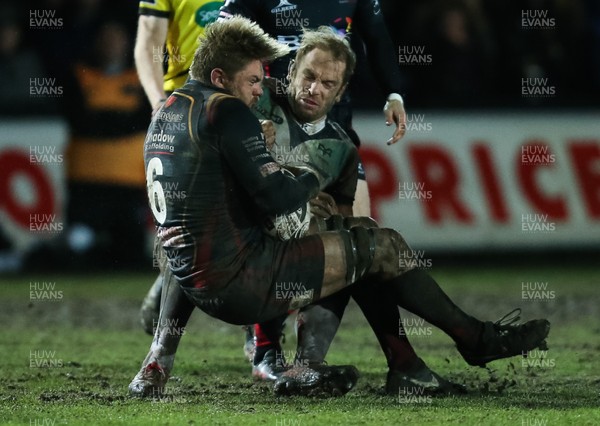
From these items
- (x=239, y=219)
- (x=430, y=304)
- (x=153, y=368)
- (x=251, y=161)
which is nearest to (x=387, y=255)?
(x=430, y=304)

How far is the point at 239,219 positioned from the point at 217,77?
725 mm

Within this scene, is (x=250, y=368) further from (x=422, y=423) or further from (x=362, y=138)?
(x=362, y=138)

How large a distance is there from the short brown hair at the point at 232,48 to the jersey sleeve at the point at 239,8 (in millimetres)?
1194

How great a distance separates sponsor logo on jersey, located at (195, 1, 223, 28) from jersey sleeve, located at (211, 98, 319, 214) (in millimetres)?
2247

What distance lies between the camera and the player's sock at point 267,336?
7551 millimetres

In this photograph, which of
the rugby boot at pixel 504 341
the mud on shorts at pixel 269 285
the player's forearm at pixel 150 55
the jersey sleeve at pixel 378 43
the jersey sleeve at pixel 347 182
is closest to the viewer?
the mud on shorts at pixel 269 285

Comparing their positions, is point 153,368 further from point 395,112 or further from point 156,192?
point 395,112

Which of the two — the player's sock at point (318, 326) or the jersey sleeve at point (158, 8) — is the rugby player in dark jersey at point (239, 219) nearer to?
the player's sock at point (318, 326)

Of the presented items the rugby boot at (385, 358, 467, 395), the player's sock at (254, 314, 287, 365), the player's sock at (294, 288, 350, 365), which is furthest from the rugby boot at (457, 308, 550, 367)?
the player's sock at (254, 314, 287, 365)

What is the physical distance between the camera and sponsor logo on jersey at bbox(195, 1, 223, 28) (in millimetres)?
8320

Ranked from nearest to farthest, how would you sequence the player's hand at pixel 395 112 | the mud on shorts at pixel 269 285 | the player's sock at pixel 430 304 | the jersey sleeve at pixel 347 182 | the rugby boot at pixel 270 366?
the mud on shorts at pixel 269 285 → the player's sock at pixel 430 304 → the jersey sleeve at pixel 347 182 → the rugby boot at pixel 270 366 → the player's hand at pixel 395 112

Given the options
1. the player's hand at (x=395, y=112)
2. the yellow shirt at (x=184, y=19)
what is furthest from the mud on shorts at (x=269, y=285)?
the yellow shirt at (x=184, y=19)

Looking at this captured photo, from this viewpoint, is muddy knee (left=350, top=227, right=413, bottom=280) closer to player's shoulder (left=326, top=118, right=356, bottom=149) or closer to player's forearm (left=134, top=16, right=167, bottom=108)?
player's shoulder (left=326, top=118, right=356, bottom=149)

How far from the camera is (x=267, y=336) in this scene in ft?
25.0
